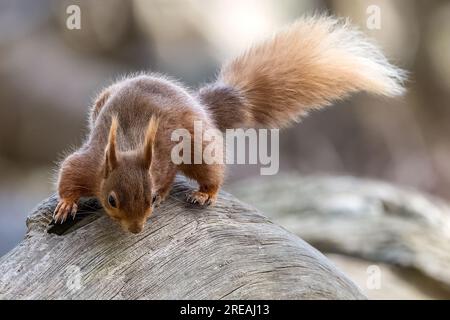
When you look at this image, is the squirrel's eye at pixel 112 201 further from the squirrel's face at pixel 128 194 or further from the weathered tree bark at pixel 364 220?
the weathered tree bark at pixel 364 220

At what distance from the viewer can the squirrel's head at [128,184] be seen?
6.29ft

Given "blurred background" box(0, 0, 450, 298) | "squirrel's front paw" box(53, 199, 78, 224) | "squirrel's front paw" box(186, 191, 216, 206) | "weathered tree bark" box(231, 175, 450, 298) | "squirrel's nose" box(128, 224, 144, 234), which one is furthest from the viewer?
"blurred background" box(0, 0, 450, 298)

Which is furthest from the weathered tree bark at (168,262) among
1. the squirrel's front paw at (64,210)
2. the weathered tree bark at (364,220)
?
the weathered tree bark at (364,220)

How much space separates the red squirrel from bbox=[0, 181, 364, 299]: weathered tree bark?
7 cm

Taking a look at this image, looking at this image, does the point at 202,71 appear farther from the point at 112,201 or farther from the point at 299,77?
the point at 112,201

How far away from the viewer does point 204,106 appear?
99.0 inches

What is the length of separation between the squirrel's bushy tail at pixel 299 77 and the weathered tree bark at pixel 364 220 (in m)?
0.77

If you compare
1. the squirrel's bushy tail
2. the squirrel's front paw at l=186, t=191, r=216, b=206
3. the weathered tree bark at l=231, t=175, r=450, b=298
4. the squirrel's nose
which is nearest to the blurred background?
Result: the weathered tree bark at l=231, t=175, r=450, b=298

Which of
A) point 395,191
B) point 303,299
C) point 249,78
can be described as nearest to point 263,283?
point 303,299

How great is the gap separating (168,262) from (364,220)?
5.53ft

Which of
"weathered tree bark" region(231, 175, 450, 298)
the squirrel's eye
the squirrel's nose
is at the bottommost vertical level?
"weathered tree bark" region(231, 175, 450, 298)

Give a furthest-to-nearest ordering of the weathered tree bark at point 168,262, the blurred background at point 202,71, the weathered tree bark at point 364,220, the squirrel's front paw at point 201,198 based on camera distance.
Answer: the blurred background at point 202,71 → the weathered tree bark at point 364,220 → the squirrel's front paw at point 201,198 → the weathered tree bark at point 168,262

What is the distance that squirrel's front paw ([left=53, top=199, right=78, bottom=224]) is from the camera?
80.1 inches

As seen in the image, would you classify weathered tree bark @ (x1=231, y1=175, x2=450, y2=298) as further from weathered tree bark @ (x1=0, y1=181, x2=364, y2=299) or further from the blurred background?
the blurred background
